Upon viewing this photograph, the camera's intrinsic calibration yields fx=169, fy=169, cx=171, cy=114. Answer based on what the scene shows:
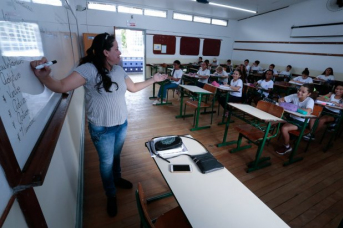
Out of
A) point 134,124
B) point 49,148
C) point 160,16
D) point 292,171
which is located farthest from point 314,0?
point 49,148

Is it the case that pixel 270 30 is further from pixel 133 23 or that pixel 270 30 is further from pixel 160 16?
pixel 133 23

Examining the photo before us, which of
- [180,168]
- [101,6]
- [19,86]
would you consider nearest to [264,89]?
[180,168]

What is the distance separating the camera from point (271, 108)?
2496 millimetres

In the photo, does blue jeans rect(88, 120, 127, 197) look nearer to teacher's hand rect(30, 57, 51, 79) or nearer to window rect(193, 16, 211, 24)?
teacher's hand rect(30, 57, 51, 79)

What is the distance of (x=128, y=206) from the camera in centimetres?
175

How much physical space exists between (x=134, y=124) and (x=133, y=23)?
6004 mm

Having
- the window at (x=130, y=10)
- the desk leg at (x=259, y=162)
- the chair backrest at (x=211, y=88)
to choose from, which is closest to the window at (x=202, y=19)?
the window at (x=130, y=10)

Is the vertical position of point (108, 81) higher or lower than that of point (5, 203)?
higher

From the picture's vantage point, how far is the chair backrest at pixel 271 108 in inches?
92.6

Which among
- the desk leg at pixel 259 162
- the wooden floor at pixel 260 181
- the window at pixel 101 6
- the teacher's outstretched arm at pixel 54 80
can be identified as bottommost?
the wooden floor at pixel 260 181

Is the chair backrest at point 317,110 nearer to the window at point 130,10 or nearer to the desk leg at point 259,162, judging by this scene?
the desk leg at point 259,162

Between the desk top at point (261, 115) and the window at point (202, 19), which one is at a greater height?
the window at point (202, 19)

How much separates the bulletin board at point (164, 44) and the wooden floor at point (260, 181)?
618cm

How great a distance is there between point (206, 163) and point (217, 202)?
289 millimetres
